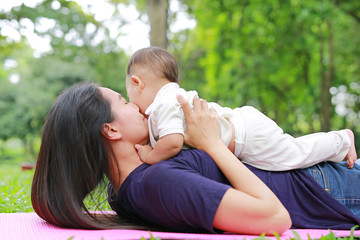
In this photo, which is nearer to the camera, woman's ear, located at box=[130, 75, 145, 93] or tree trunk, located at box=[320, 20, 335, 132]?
woman's ear, located at box=[130, 75, 145, 93]

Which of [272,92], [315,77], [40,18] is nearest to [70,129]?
[40,18]

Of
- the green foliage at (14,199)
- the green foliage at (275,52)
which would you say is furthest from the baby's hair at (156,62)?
the green foliage at (275,52)

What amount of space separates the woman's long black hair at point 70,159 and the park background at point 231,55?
357 inches

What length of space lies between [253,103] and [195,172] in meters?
18.8

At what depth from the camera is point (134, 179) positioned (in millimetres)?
2393

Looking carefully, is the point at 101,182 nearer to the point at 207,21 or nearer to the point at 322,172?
the point at 322,172

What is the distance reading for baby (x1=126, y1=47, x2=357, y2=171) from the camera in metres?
2.44

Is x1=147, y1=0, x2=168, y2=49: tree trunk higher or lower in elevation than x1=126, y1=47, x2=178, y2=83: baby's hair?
higher

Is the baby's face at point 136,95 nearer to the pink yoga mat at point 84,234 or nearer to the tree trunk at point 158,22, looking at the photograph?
the pink yoga mat at point 84,234

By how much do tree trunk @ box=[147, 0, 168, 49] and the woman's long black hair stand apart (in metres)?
5.85

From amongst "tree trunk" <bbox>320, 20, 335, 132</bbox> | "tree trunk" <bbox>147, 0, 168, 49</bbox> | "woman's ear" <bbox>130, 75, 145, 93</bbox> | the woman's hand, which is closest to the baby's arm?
the woman's hand

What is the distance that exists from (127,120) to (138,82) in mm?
464

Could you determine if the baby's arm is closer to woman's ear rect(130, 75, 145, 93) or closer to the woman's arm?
the woman's arm

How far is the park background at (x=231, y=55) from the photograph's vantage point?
12.5m
